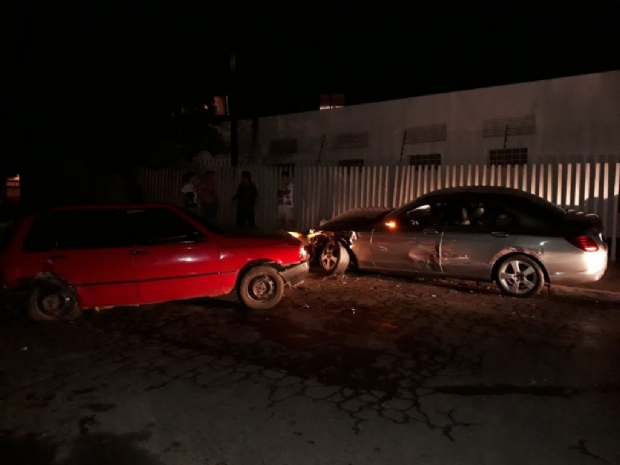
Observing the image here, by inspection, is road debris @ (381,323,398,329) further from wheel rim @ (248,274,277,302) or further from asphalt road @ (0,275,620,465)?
wheel rim @ (248,274,277,302)

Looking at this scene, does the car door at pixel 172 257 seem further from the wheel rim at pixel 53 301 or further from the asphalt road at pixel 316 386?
the wheel rim at pixel 53 301

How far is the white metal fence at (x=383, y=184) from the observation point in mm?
10438

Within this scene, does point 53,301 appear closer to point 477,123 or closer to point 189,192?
point 189,192

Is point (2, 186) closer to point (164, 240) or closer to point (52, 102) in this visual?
point (52, 102)

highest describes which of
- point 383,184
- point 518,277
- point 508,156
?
point 508,156

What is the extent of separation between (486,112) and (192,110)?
7959mm

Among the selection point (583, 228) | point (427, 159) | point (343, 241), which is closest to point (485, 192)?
point (583, 228)

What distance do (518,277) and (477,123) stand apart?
741 centimetres

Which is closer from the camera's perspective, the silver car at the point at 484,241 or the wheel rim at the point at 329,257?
the silver car at the point at 484,241

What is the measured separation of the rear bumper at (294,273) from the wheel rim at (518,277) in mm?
2759

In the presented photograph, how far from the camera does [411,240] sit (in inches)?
337

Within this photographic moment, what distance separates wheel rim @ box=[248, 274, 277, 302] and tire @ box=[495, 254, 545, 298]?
3.17 meters

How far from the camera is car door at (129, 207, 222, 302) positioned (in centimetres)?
691

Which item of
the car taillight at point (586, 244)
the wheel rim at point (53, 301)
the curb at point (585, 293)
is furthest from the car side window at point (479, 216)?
the wheel rim at point (53, 301)
